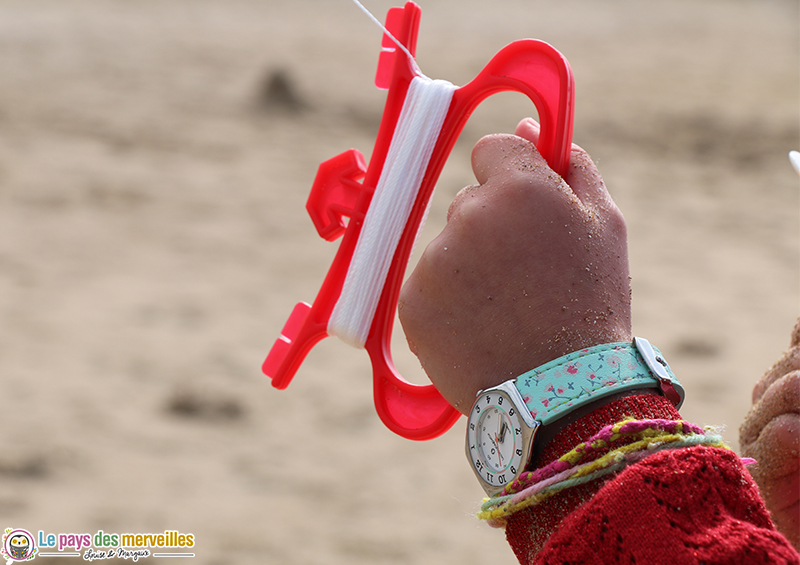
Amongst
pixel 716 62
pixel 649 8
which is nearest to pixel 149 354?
pixel 716 62

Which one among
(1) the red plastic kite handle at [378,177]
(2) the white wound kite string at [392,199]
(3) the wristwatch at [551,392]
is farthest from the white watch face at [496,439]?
(2) the white wound kite string at [392,199]

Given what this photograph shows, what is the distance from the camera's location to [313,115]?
576 centimetres

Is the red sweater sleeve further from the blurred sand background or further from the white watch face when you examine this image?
the blurred sand background

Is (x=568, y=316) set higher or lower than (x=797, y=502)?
higher

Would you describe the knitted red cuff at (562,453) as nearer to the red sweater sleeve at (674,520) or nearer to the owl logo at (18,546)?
the red sweater sleeve at (674,520)

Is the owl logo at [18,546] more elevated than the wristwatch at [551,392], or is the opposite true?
the owl logo at [18,546]

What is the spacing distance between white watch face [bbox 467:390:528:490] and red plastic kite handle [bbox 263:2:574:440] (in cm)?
14

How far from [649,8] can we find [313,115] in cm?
925

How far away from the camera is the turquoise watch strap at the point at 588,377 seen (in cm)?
71

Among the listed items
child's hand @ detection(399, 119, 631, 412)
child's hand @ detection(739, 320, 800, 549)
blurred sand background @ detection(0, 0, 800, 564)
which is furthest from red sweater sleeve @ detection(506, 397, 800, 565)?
blurred sand background @ detection(0, 0, 800, 564)

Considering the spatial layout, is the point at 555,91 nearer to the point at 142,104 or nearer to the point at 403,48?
the point at 403,48

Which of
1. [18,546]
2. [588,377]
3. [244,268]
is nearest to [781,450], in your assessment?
[588,377]

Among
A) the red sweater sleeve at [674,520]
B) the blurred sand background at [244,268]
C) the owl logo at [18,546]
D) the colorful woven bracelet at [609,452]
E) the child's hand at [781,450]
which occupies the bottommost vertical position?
the red sweater sleeve at [674,520]

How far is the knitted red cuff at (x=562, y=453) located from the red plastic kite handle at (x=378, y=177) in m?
0.21
